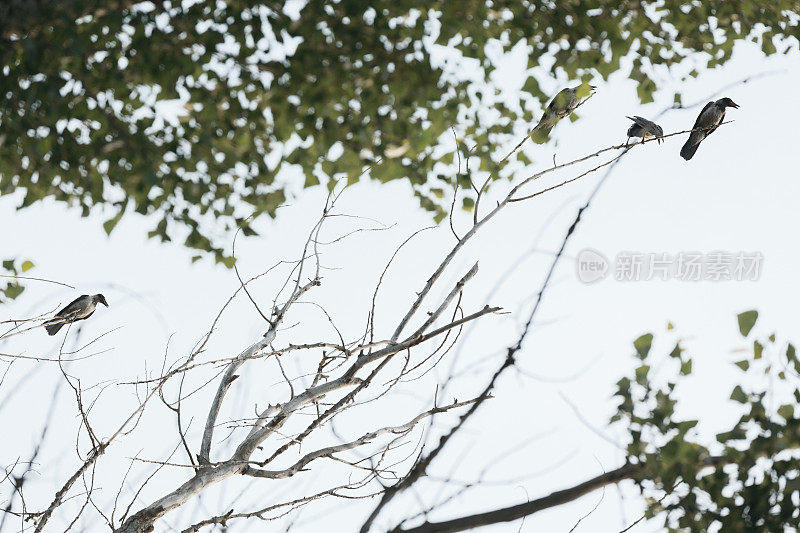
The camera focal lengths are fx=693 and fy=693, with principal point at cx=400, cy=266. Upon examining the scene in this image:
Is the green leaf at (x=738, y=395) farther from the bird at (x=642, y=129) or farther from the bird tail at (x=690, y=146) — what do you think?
the bird tail at (x=690, y=146)

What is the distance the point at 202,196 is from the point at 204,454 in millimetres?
1362

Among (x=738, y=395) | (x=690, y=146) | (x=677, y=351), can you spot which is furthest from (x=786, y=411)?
(x=690, y=146)

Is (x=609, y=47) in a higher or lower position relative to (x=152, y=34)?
lower

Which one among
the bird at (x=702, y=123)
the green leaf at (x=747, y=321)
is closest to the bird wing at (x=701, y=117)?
the bird at (x=702, y=123)

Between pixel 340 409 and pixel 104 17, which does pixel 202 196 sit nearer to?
pixel 104 17

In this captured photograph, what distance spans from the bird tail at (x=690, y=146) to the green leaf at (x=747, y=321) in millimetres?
1863

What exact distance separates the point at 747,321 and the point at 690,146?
6.27 feet

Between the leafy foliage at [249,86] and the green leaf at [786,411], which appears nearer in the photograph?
the green leaf at [786,411]

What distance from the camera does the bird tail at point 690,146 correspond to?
2.86 metres

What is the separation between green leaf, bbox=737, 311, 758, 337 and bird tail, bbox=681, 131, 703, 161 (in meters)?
1.86

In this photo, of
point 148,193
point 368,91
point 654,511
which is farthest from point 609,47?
point 654,511

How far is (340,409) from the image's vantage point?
1461 millimetres

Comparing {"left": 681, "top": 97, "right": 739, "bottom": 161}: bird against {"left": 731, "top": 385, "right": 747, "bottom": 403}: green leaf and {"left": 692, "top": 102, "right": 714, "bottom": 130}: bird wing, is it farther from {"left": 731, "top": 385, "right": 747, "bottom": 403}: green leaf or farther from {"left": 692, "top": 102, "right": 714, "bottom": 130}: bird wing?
{"left": 731, "top": 385, "right": 747, "bottom": 403}: green leaf

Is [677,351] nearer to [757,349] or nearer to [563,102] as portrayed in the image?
[757,349]
